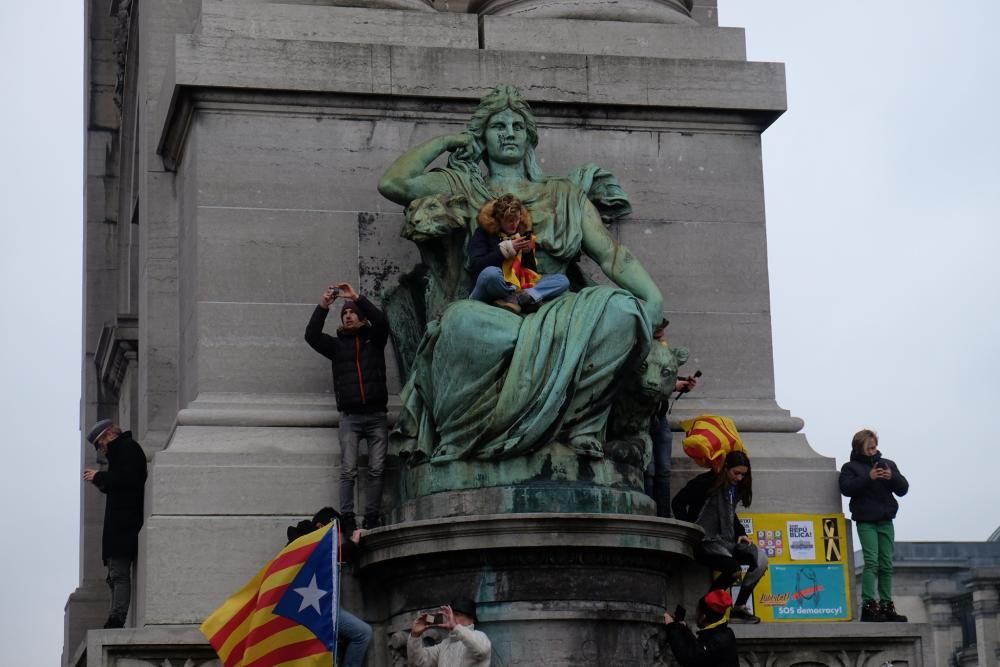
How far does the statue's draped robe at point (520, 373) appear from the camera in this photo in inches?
747

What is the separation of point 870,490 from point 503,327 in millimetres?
4066

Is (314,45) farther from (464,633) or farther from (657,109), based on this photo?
(464,633)

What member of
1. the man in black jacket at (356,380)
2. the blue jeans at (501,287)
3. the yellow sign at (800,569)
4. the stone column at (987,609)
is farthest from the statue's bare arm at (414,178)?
the stone column at (987,609)

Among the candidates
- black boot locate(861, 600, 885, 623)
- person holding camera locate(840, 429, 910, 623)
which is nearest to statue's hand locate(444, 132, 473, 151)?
person holding camera locate(840, 429, 910, 623)

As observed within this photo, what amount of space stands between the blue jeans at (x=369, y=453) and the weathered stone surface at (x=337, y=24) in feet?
12.9

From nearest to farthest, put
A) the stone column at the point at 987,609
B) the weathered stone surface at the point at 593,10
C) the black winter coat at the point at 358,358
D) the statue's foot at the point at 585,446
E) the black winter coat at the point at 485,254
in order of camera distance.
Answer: the statue's foot at the point at 585,446 → the black winter coat at the point at 485,254 → the black winter coat at the point at 358,358 → the weathered stone surface at the point at 593,10 → the stone column at the point at 987,609

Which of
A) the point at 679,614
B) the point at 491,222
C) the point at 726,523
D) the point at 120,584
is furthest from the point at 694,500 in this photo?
the point at 120,584

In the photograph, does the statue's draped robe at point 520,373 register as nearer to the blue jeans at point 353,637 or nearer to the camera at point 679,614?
the blue jeans at point 353,637

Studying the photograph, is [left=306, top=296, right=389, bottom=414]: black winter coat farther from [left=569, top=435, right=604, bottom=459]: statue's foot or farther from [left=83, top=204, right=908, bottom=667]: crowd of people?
[left=569, top=435, right=604, bottom=459]: statue's foot

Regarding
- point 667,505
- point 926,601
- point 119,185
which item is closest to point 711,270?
point 667,505

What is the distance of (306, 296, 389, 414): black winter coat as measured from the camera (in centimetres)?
2000

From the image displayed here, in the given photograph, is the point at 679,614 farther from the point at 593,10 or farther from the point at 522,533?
the point at 593,10

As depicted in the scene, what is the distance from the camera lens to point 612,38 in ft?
74.3

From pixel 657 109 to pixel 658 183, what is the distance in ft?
2.43
